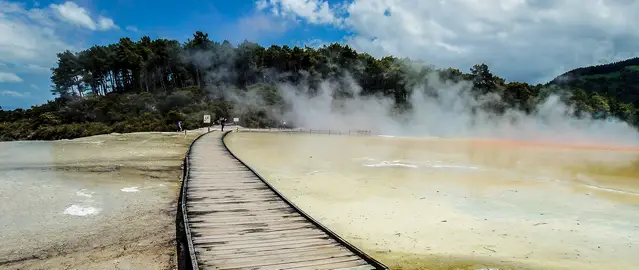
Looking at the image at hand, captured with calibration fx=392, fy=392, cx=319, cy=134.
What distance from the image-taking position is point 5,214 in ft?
31.6

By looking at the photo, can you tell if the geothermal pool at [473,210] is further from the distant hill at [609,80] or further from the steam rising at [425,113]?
the distant hill at [609,80]

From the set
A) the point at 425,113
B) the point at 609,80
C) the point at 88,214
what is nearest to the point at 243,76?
the point at 425,113

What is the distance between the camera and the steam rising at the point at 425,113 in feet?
170

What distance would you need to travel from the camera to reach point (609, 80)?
105500mm

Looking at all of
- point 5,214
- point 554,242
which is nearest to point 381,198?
point 554,242

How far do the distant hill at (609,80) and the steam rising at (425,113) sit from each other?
40.1 m

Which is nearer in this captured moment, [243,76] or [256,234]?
[256,234]

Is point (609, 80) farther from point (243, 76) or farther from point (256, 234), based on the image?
point (256, 234)

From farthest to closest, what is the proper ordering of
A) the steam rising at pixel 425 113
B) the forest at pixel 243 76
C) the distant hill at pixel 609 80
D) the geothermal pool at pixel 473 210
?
the distant hill at pixel 609 80
the forest at pixel 243 76
the steam rising at pixel 425 113
the geothermal pool at pixel 473 210

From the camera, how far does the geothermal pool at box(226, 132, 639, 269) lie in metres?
7.76

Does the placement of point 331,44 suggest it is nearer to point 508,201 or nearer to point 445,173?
point 445,173

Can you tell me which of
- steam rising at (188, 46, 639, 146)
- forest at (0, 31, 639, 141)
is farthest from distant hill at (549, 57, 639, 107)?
steam rising at (188, 46, 639, 146)

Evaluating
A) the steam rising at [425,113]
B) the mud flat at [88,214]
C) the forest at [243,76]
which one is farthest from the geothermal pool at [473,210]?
the forest at [243,76]

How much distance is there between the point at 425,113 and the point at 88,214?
5387 cm
